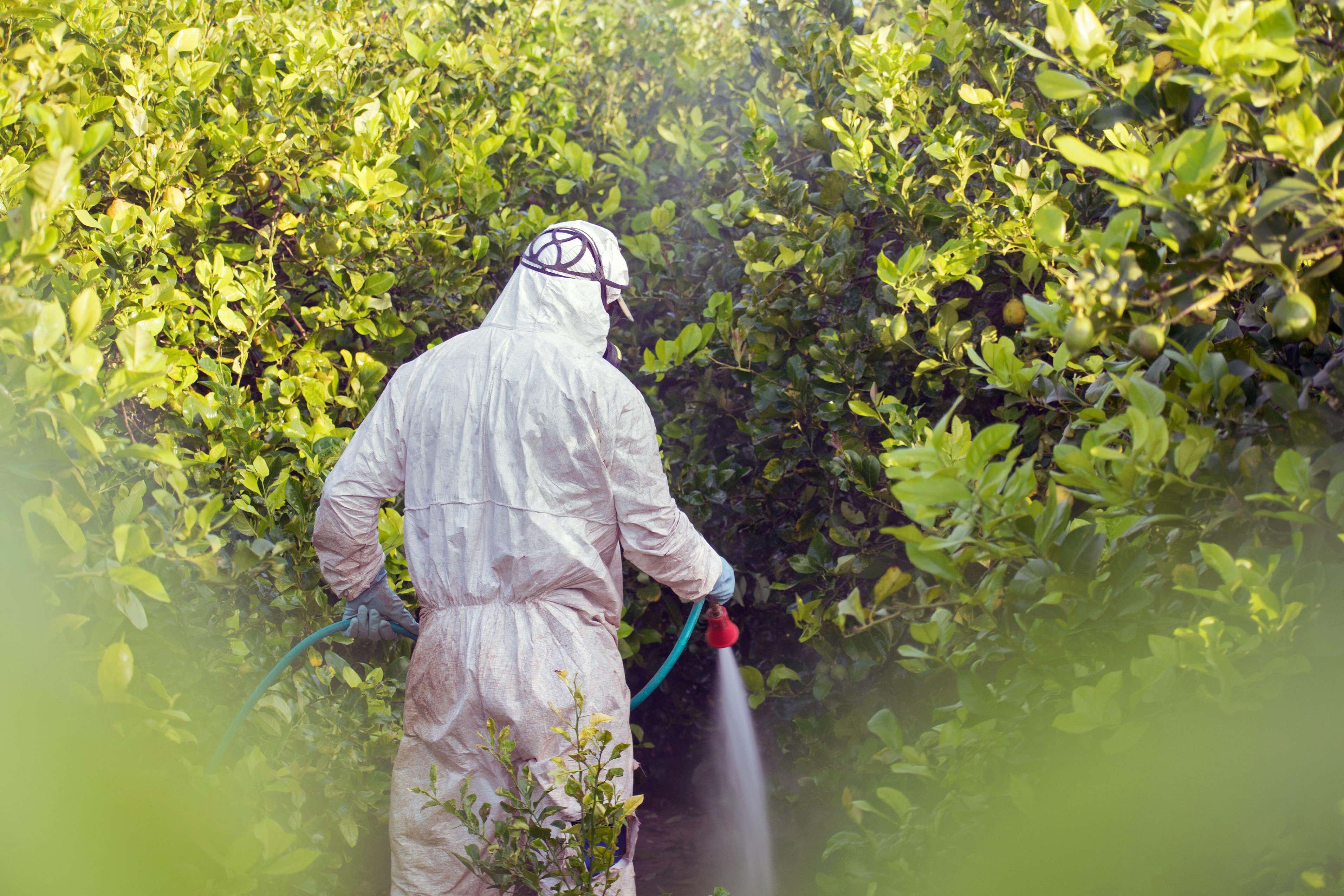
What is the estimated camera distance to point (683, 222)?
370 centimetres

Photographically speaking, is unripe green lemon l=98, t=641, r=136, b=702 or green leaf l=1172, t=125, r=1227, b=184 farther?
unripe green lemon l=98, t=641, r=136, b=702

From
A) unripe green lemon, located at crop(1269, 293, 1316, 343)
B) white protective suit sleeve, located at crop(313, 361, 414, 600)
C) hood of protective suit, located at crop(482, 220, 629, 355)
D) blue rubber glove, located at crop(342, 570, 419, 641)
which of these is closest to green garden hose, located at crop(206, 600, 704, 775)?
blue rubber glove, located at crop(342, 570, 419, 641)

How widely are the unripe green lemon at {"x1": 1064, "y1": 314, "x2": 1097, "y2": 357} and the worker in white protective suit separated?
1152 mm

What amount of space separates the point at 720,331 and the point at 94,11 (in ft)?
6.61

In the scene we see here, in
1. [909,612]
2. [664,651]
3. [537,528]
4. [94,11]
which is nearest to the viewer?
[909,612]

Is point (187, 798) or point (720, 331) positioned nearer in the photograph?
point (187, 798)

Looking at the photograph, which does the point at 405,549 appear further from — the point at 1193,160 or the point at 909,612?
the point at 1193,160

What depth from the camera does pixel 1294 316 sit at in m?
1.08

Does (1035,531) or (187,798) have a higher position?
(1035,531)

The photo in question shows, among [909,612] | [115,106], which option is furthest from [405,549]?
[115,106]

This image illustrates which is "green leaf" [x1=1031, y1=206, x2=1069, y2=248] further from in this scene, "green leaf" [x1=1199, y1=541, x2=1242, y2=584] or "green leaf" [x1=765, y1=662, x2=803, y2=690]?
"green leaf" [x1=765, y1=662, x2=803, y2=690]

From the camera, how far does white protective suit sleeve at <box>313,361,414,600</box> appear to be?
222 centimetres

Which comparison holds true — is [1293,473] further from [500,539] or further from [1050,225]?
[500,539]

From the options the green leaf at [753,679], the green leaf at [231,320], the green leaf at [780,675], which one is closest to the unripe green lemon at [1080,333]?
the green leaf at [780,675]
